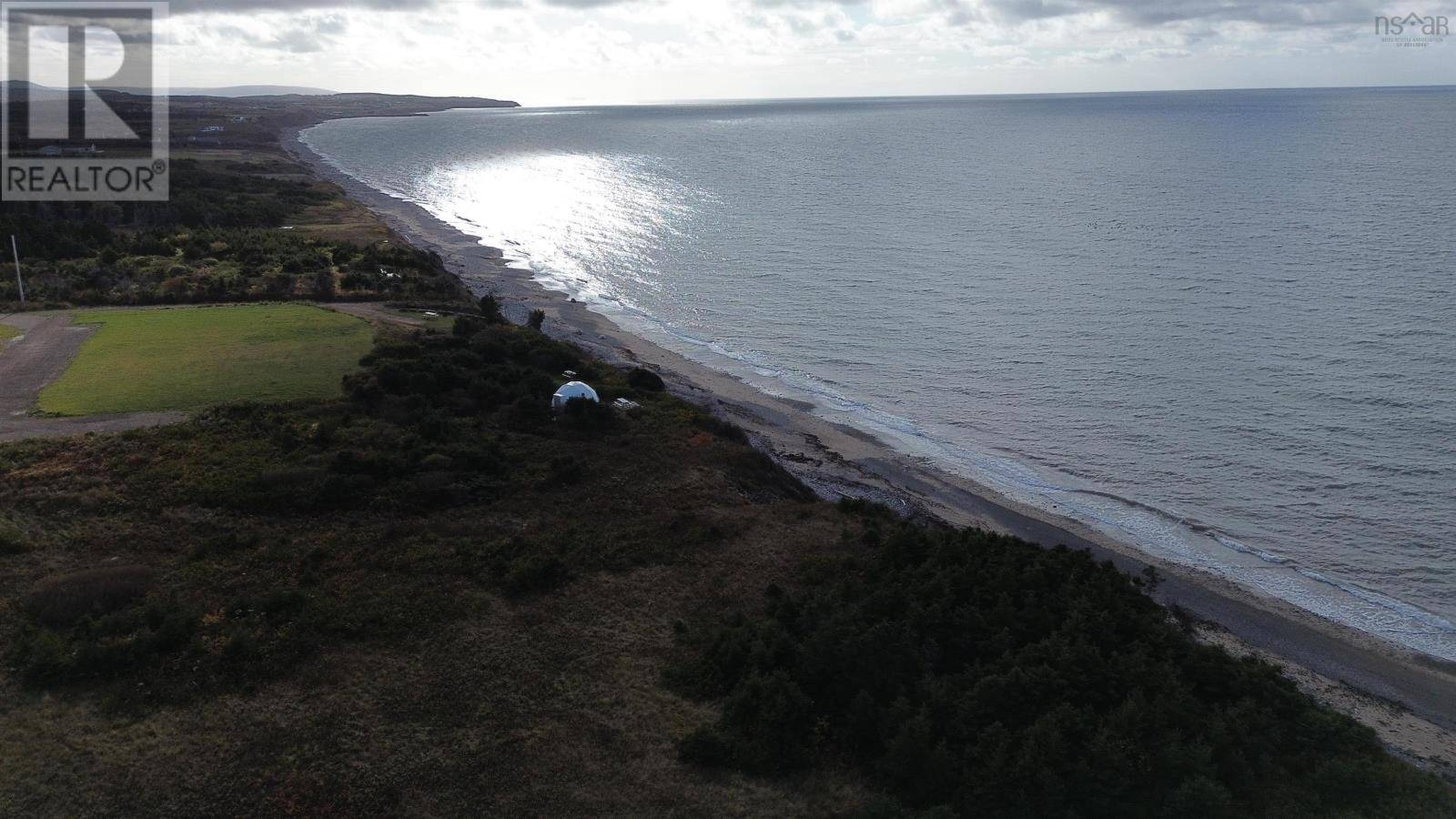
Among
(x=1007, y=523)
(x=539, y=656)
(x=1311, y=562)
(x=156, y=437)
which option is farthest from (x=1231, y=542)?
(x=156, y=437)

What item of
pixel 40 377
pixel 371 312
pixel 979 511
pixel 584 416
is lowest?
pixel 979 511

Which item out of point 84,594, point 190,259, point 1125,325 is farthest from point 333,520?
point 1125,325

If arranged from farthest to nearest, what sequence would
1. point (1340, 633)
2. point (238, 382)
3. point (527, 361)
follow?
1. point (527, 361)
2. point (238, 382)
3. point (1340, 633)

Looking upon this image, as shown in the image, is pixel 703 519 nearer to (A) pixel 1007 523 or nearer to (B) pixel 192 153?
(A) pixel 1007 523

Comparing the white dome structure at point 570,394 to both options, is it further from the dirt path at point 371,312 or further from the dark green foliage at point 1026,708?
the dark green foliage at point 1026,708

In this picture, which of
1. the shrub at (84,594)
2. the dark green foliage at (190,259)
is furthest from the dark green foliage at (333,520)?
the dark green foliage at (190,259)

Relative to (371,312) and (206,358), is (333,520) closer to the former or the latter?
(206,358)
